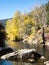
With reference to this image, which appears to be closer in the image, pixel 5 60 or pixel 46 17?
pixel 5 60

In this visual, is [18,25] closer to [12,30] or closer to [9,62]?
[12,30]

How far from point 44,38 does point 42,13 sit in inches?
406

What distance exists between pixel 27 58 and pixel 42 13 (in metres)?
48.4

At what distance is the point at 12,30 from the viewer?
10381 centimetres

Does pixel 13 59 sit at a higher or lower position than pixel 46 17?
lower

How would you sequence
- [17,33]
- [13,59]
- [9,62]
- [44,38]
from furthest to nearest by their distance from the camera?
[17,33] < [44,38] < [13,59] < [9,62]

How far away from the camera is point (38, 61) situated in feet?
125

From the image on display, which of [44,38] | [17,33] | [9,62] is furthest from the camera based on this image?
[17,33]

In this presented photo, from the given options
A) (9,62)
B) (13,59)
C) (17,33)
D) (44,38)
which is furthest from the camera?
(17,33)

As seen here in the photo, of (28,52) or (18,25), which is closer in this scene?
(28,52)

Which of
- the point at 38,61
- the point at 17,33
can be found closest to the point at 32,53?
the point at 38,61

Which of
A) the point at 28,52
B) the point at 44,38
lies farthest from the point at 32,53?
the point at 44,38

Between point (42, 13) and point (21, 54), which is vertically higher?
point (42, 13)

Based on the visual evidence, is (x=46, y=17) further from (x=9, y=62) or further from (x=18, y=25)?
(x=9, y=62)
